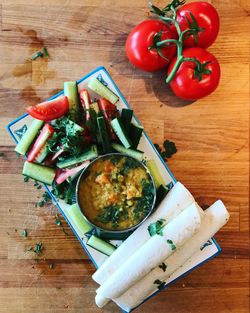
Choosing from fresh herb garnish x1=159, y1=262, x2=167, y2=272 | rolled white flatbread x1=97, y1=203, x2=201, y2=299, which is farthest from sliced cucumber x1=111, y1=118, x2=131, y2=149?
fresh herb garnish x1=159, y1=262, x2=167, y2=272

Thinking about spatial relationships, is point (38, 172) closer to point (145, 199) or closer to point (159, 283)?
point (145, 199)

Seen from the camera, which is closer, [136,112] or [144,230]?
[144,230]

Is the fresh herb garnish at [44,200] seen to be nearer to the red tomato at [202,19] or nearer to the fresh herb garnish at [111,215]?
the fresh herb garnish at [111,215]

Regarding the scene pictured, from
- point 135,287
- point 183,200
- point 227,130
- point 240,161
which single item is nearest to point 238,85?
point 227,130

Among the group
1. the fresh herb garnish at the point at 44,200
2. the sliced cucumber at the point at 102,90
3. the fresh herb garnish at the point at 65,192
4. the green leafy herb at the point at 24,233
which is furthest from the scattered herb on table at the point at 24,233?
the sliced cucumber at the point at 102,90

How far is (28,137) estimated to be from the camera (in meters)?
1.94

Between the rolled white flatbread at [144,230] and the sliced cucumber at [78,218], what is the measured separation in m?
0.16

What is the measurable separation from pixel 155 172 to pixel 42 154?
484 millimetres

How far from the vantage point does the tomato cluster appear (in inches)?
74.9

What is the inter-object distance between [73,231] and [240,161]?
0.81 metres

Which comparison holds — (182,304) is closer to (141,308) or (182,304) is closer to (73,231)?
(141,308)

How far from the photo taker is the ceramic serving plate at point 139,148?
197 centimetres

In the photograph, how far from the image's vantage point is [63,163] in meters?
1.94

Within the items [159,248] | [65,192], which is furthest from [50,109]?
[159,248]
